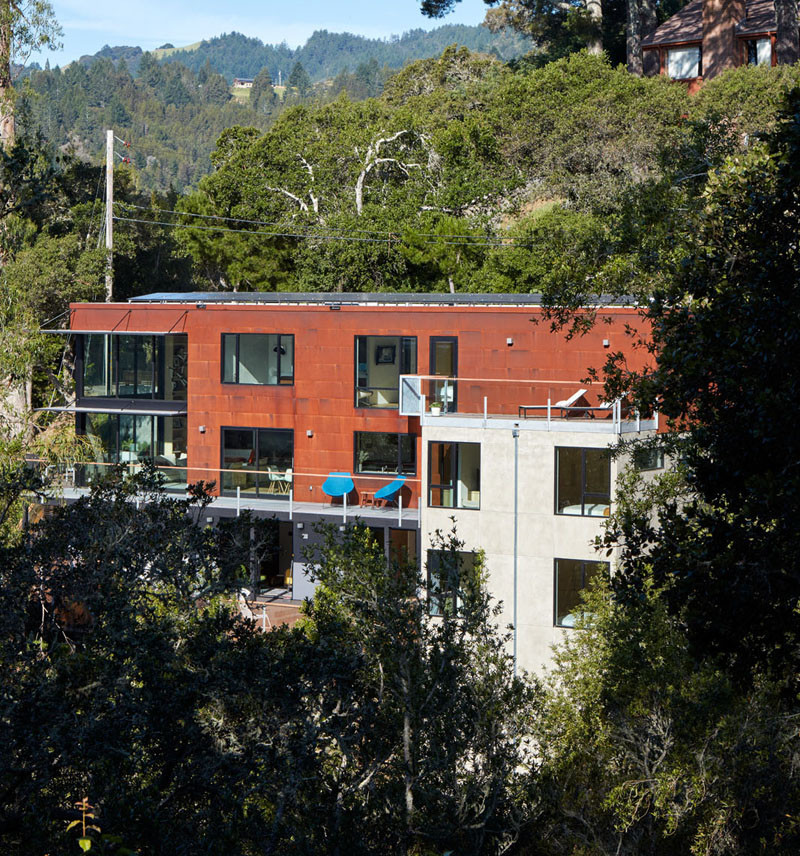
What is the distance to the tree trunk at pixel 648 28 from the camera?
204ft

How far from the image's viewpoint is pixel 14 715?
1000 cm

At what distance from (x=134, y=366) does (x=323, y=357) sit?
7.48 meters

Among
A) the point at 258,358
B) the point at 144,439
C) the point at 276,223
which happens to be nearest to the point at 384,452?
the point at 258,358

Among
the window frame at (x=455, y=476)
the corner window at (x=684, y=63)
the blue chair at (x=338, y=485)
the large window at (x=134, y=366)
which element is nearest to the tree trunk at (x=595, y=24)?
the corner window at (x=684, y=63)

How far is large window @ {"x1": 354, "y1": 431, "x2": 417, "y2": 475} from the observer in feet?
119

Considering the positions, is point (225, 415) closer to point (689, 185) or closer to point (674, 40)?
point (689, 185)

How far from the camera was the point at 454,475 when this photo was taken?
29.9 meters

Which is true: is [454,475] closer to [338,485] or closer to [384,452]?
[338,485]

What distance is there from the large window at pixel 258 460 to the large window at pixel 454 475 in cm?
823

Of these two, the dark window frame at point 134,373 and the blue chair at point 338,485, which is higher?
the dark window frame at point 134,373

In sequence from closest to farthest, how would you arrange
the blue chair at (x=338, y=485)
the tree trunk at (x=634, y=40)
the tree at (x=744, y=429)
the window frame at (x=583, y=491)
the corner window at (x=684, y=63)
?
1. the tree at (x=744, y=429)
2. the window frame at (x=583, y=491)
3. the blue chair at (x=338, y=485)
4. the tree trunk at (x=634, y=40)
5. the corner window at (x=684, y=63)

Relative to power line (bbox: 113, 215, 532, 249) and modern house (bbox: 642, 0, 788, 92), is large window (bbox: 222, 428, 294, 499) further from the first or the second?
modern house (bbox: 642, 0, 788, 92)

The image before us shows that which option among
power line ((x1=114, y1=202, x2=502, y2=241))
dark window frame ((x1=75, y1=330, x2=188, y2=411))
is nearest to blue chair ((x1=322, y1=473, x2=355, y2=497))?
dark window frame ((x1=75, y1=330, x2=188, y2=411))

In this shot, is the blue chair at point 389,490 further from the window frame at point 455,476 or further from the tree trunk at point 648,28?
the tree trunk at point 648,28
